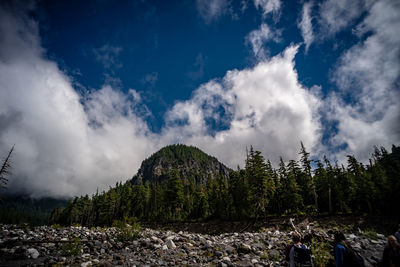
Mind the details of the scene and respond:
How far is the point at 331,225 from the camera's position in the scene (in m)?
28.0

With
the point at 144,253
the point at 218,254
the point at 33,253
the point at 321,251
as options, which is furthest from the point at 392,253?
the point at 33,253

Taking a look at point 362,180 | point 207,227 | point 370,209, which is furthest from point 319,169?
point 207,227

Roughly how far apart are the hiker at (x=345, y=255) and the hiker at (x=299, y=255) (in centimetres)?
79

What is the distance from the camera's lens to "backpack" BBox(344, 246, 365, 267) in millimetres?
5091

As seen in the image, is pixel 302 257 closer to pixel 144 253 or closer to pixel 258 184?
pixel 144 253

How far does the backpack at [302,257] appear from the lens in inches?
218

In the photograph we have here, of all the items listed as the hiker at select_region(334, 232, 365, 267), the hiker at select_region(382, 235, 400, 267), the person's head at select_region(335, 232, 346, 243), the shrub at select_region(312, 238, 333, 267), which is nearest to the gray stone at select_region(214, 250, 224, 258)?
the shrub at select_region(312, 238, 333, 267)

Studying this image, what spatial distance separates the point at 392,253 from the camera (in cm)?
587

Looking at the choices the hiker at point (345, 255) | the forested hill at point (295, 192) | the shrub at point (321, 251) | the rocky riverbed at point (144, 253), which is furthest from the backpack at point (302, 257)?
the forested hill at point (295, 192)

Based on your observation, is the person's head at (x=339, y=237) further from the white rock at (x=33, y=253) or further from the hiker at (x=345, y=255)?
the white rock at (x=33, y=253)

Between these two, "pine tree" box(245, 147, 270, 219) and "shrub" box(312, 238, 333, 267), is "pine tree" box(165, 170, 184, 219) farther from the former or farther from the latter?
"shrub" box(312, 238, 333, 267)

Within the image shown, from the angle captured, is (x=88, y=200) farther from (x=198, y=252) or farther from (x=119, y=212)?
(x=198, y=252)

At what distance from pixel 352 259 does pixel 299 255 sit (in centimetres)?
142

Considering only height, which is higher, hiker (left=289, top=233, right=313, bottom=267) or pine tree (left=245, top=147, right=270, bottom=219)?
pine tree (left=245, top=147, right=270, bottom=219)
